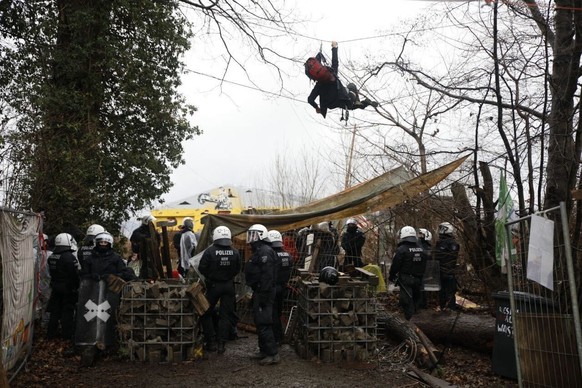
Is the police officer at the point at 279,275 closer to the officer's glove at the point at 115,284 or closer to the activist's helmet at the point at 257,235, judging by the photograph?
the activist's helmet at the point at 257,235

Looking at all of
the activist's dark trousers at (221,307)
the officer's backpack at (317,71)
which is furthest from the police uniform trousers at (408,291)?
the officer's backpack at (317,71)

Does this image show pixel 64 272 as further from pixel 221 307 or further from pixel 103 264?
pixel 221 307

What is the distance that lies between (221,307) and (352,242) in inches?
188

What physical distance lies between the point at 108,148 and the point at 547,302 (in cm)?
1113

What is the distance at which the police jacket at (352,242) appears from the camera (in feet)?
42.7

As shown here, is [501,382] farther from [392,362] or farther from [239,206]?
[239,206]

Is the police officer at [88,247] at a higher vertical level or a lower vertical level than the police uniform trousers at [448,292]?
higher

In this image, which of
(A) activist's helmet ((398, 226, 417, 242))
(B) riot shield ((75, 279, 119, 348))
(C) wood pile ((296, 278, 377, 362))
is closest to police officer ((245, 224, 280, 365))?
(C) wood pile ((296, 278, 377, 362))

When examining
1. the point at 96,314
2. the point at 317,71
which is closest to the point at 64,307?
the point at 96,314

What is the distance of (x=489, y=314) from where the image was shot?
10.6m

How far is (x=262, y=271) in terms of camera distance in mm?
8469

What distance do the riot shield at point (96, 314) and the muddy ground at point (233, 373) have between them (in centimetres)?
36

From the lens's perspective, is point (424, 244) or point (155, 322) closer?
point (155, 322)

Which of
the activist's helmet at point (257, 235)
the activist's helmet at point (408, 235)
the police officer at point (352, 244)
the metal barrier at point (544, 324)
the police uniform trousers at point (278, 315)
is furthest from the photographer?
the police officer at point (352, 244)
